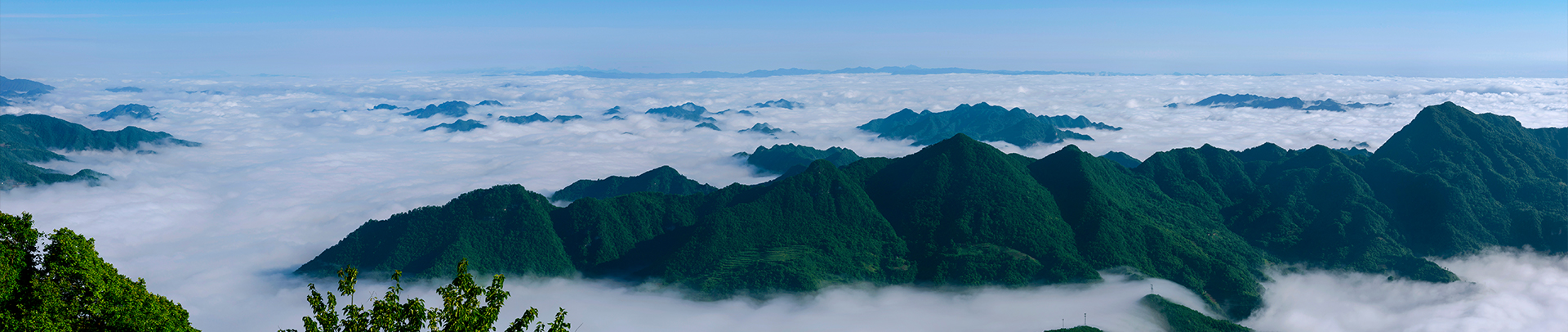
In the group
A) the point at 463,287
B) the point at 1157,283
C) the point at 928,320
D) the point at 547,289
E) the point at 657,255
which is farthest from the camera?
the point at 657,255

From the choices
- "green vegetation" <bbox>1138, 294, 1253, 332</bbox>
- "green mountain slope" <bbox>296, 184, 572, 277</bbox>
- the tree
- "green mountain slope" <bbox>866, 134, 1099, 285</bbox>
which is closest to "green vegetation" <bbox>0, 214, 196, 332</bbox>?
the tree

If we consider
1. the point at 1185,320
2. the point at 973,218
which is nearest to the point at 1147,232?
the point at 973,218

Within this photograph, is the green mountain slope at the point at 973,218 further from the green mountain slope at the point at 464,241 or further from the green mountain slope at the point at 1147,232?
the green mountain slope at the point at 464,241

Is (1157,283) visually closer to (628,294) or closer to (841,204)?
(841,204)

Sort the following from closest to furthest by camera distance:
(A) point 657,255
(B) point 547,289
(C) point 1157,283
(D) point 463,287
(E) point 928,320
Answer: (D) point 463,287 → (E) point 928,320 → (C) point 1157,283 → (B) point 547,289 → (A) point 657,255

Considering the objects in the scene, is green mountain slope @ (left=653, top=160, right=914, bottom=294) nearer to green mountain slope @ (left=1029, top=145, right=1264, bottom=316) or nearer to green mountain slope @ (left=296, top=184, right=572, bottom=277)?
green mountain slope @ (left=296, top=184, right=572, bottom=277)


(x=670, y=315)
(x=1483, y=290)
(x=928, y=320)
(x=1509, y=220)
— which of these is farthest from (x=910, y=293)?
(x=1509, y=220)

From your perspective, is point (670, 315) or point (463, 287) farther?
point (670, 315)
